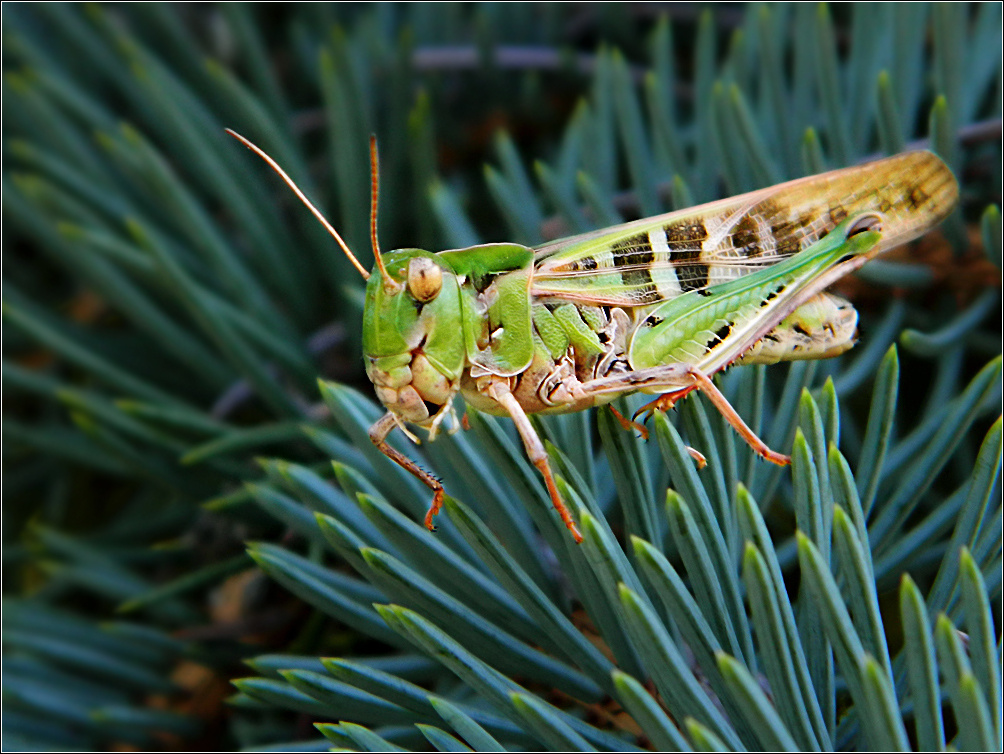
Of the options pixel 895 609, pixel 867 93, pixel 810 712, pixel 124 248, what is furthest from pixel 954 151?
pixel 124 248

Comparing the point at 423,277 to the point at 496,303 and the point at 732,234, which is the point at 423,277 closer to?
the point at 496,303

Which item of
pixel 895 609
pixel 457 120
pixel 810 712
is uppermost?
pixel 457 120

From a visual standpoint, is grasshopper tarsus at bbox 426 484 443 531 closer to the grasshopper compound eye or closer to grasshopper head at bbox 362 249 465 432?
grasshopper head at bbox 362 249 465 432

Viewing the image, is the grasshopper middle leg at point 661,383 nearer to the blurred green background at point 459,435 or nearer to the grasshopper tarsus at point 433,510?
the blurred green background at point 459,435

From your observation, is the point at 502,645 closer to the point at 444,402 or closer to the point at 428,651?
the point at 428,651

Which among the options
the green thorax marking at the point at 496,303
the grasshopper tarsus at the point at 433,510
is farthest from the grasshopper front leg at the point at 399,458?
Answer: the green thorax marking at the point at 496,303

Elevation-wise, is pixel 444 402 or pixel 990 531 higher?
pixel 444 402

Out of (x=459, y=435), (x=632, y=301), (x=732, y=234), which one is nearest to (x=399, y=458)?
(x=459, y=435)
